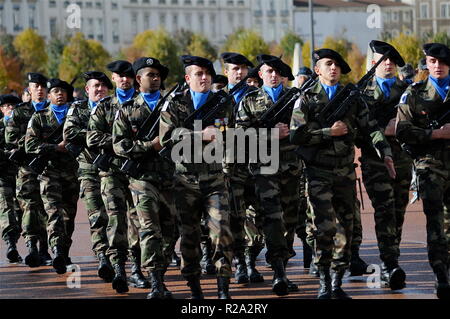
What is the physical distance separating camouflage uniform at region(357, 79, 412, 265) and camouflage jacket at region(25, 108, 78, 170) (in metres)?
3.75

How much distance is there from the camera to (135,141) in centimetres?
1103

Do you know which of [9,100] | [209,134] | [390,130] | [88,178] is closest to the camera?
[209,134]

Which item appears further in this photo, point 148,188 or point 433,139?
point 148,188

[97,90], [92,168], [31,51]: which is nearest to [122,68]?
[97,90]

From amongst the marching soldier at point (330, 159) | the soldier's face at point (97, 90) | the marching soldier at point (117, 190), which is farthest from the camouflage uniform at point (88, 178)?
the marching soldier at point (330, 159)

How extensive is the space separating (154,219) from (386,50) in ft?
9.63

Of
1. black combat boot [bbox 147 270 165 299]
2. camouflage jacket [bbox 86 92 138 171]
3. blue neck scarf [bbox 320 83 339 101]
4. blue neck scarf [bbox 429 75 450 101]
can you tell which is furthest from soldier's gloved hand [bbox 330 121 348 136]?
camouflage jacket [bbox 86 92 138 171]

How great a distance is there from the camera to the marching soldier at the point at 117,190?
11.7m

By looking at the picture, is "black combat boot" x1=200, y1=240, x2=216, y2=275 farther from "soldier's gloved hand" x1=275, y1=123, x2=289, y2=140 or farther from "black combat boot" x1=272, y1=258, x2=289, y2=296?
"soldier's gloved hand" x1=275, y1=123, x2=289, y2=140

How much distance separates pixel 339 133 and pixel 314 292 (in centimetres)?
167

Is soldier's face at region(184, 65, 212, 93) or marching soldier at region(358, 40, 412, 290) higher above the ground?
soldier's face at region(184, 65, 212, 93)

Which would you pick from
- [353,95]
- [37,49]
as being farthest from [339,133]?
[37,49]

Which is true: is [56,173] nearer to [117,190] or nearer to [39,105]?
[39,105]

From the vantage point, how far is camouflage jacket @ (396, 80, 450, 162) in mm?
10656
